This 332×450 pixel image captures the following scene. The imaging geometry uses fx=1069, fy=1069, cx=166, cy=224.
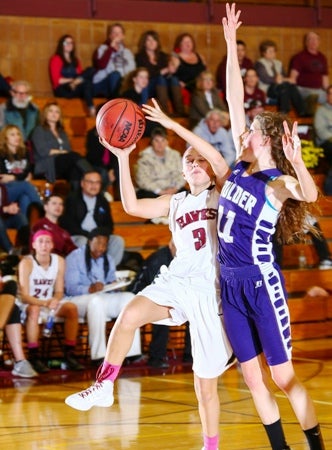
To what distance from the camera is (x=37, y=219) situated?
1120 centimetres

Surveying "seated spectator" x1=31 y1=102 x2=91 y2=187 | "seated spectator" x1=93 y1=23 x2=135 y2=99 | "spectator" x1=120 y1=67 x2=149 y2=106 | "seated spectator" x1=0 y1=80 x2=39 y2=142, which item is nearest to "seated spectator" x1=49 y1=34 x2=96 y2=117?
"seated spectator" x1=93 y1=23 x2=135 y2=99

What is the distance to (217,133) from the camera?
12.9 metres

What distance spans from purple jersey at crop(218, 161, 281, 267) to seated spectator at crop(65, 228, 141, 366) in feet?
14.4

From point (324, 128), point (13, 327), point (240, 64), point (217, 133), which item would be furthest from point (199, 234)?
point (240, 64)

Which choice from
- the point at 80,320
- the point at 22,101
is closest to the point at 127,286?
the point at 80,320

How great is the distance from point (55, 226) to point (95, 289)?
2.58 feet

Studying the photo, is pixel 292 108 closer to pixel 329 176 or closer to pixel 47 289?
pixel 329 176

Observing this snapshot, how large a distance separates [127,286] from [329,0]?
25.8 ft

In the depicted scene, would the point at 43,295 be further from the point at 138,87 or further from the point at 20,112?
the point at 138,87

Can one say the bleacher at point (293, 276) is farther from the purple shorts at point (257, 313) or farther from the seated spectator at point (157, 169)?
the purple shorts at point (257, 313)

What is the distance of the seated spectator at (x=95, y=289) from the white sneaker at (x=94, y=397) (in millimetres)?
4019

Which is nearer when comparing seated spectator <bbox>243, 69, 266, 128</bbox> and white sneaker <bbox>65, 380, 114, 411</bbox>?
white sneaker <bbox>65, 380, 114, 411</bbox>

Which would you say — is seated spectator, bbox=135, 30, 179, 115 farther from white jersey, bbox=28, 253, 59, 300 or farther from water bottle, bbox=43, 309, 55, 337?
water bottle, bbox=43, 309, 55, 337

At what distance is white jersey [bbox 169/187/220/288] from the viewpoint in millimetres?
5852
